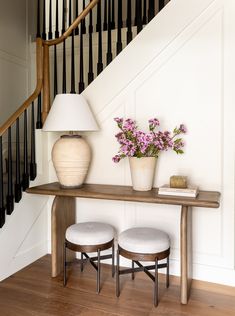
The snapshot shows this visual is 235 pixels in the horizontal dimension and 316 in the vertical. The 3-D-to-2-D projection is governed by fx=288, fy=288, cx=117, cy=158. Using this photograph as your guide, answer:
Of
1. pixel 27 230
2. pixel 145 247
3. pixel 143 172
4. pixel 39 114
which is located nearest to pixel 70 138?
pixel 39 114

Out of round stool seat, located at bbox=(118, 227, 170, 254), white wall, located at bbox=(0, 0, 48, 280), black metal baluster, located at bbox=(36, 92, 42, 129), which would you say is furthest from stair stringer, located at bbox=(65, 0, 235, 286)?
white wall, located at bbox=(0, 0, 48, 280)

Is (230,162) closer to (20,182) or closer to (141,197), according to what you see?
(141,197)

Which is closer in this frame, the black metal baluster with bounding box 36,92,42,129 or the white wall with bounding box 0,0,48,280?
the white wall with bounding box 0,0,48,280

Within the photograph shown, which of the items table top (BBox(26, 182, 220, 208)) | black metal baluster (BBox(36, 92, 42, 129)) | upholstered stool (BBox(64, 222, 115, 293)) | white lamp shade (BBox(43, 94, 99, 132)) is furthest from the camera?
black metal baluster (BBox(36, 92, 42, 129))

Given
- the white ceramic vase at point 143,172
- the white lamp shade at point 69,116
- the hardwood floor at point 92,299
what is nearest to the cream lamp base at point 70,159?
the white lamp shade at point 69,116

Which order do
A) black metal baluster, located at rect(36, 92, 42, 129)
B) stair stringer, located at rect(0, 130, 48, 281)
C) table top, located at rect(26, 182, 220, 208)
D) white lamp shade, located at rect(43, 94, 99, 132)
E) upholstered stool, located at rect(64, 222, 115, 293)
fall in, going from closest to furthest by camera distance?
table top, located at rect(26, 182, 220, 208)
upholstered stool, located at rect(64, 222, 115, 293)
white lamp shade, located at rect(43, 94, 99, 132)
stair stringer, located at rect(0, 130, 48, 281)
black metal baluster, located at rect(36, 92, 42, 129)

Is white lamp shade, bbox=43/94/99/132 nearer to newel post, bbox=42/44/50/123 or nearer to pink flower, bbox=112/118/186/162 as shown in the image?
pink flower, bbox=112/118/186/162

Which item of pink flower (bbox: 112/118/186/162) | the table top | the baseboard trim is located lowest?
the baseboard trim

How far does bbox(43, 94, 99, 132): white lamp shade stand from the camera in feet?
7.27

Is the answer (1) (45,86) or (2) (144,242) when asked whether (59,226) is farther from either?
(1) (45,86)

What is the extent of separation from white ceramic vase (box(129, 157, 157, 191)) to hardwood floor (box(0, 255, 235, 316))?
769 millimetres

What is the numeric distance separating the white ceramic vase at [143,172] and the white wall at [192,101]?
0.22 m

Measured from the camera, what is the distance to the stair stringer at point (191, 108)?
2.19 metres

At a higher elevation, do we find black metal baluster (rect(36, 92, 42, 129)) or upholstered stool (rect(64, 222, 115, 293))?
black metal baluster (rect(36, 92, 42, 129))
